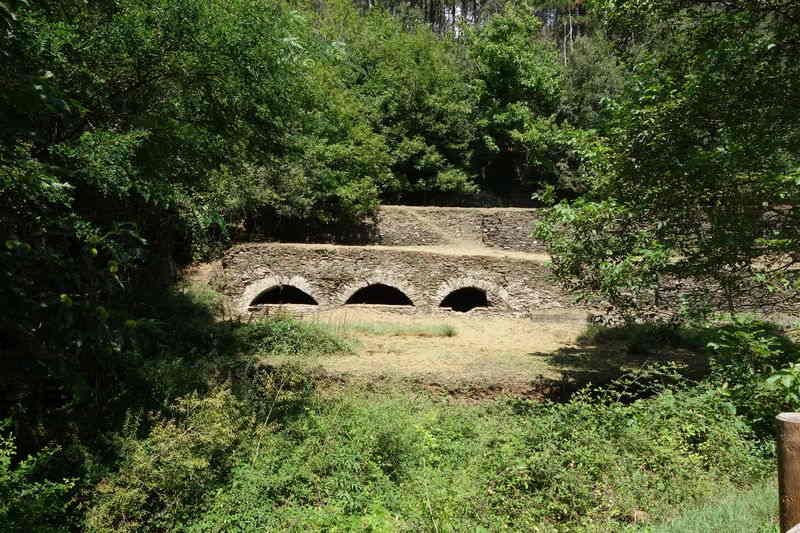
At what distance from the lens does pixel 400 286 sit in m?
16.2

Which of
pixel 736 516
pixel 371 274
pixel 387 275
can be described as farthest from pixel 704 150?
pixel 371 274

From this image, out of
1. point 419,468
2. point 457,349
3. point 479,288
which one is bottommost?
point 419,468

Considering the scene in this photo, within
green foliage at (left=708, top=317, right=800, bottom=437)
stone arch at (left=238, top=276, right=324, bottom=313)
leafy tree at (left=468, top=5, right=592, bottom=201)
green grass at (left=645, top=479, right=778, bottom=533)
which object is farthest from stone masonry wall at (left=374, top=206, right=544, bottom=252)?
green grass at (left=645, top=479, right=778, bottom=533)

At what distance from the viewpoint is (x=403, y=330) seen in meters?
12.7

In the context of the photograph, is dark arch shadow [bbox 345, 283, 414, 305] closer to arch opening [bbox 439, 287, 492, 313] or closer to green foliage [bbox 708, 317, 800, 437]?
arch opening [bbox 439, 287, 492, 313]

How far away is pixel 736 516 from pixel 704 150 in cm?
438

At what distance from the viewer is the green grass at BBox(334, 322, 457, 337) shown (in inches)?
492

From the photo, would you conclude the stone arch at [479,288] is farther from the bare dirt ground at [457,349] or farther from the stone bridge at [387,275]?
the bare dirt ground at [457,349]

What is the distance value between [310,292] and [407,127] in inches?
410

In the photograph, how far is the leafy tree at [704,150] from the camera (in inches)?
246

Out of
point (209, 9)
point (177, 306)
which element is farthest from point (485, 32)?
point (209, 9)

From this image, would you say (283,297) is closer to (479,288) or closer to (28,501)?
(479,288)

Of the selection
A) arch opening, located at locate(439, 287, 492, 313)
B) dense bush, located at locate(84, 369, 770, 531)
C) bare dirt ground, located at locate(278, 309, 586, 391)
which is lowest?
dense bush, located at locate(84, 369, 770, 531)

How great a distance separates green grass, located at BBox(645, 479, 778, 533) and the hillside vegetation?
0.60 ft
